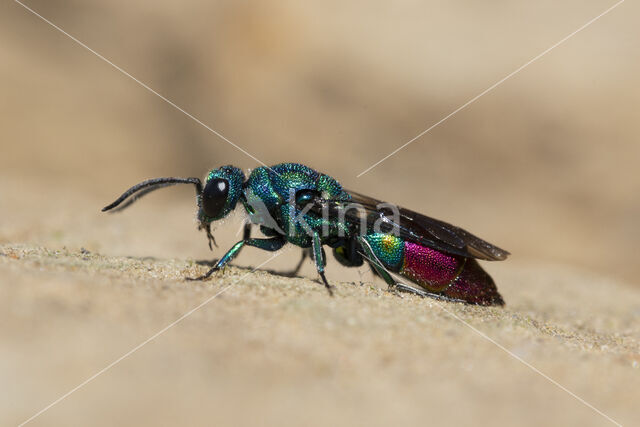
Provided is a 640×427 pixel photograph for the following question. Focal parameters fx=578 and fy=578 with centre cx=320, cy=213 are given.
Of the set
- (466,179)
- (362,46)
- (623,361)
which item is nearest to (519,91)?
(466,179)

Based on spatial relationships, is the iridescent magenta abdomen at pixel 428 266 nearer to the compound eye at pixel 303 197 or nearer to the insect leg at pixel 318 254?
the insect leg at pixel 318 254

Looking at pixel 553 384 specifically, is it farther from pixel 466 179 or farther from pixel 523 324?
pixel 466 179

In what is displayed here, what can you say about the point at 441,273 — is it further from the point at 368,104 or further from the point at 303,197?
the point at 368,104

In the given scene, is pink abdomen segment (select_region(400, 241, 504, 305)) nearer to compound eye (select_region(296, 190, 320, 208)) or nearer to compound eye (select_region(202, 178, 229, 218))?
compound eye (select_region(296, 190, 320, 208))

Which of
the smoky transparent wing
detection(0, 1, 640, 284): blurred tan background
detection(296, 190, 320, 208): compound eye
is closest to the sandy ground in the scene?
the smoky transparent wing

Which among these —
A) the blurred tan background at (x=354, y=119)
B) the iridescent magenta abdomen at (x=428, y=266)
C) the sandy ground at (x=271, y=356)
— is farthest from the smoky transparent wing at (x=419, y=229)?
the blurred tan background at (x=354, y=119)

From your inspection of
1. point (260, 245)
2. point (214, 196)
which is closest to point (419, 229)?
point (260, 245)
